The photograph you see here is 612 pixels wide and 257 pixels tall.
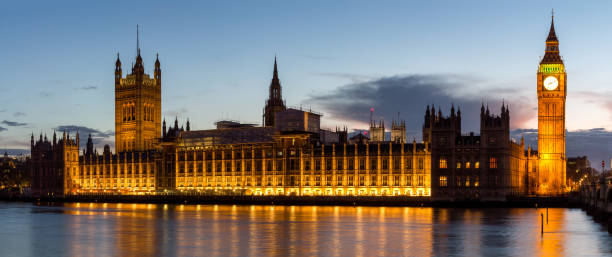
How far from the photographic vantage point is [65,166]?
594ft

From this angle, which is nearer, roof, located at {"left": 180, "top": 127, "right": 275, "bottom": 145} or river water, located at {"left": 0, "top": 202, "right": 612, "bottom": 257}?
river water, located at {"left": 0, "top": 202, "right": 612, "bottom": 257}

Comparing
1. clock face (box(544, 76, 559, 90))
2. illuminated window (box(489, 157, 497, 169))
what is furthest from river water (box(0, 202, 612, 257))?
clock face (box(544, 76, 559, 90))

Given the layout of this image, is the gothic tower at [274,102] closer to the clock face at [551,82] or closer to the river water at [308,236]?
the clock face at [551,82]

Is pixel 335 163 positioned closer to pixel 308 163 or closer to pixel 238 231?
pixel 308 163

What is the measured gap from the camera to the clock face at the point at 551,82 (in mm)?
145250

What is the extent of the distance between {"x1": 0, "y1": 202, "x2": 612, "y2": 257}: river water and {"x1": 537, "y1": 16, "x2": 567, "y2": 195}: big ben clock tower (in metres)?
55.3

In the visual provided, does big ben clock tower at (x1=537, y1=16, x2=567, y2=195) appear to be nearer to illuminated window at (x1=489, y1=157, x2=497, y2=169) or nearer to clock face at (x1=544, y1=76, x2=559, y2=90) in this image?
clock face at (x1=544, y1=76, x2=559, y2=90)

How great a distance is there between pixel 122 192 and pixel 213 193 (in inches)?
1076

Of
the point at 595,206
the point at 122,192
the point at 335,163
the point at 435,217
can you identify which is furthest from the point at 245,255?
the point at 122,192

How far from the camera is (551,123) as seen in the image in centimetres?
14550

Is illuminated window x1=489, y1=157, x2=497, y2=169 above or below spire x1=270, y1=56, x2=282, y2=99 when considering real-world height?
below

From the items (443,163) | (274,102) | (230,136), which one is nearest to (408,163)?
(443,163)

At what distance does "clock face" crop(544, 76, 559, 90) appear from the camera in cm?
14525

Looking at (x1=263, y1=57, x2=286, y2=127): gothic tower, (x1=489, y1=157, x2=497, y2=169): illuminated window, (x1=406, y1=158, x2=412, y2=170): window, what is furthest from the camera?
(x1=263, y1=57, x2=286, y2=127): gothic tower
